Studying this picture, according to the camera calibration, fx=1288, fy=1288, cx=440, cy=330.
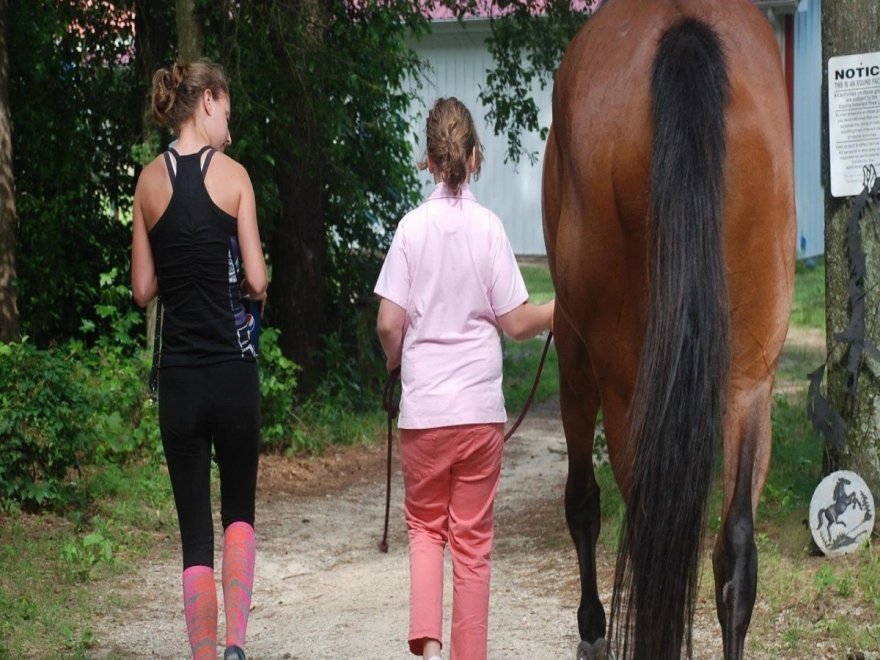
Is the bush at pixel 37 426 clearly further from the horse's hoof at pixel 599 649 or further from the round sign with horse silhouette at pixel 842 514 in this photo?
the round sign with horse silhouette at pixel 842 514

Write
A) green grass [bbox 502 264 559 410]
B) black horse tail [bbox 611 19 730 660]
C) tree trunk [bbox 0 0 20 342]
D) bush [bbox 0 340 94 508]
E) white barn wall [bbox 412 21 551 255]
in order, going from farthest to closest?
white barn wall [bbox 412 21 551 255] → green grass [bbox 502 264 559 410] → tree trunk [bbox 0 0 20 342] → bush [bbox 0 340 94 508] → black horse tail [bbox 611 19 730 660]

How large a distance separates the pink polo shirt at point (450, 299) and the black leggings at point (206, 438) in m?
0.55

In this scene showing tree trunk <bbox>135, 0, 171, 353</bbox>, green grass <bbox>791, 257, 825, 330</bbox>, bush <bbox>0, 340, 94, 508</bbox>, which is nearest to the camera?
bush <bbox>0, 340, 94, 508</bbox>

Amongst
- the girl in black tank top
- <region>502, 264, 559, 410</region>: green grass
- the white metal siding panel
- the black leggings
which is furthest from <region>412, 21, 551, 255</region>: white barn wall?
the black leggings

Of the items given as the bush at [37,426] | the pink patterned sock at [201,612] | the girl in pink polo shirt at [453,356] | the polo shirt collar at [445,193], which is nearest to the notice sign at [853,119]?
the girl in pink polo shirt at [453,356]

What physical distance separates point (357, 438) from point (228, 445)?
18.5 ft

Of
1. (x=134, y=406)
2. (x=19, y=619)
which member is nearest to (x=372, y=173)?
(x=134, y=406)

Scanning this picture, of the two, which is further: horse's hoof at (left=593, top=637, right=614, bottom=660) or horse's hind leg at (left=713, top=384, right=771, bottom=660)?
horse's hoof at (left=593, top=637, right=614, bottom=660)

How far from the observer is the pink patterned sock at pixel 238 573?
Answer: 14.3 feet

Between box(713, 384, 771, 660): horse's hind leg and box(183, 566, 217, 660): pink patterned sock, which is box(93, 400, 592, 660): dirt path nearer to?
box(183, 566, 217, 660): pink patterned sock

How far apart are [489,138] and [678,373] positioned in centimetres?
1915

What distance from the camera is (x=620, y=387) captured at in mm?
3682

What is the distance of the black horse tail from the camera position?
3.35 metres

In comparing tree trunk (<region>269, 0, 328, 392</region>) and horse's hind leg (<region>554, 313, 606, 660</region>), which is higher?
tree trunk (<region>269, 0, 328, 392</region>)
